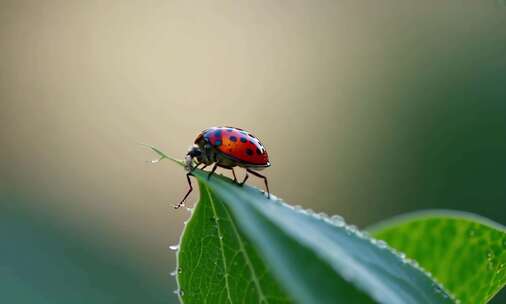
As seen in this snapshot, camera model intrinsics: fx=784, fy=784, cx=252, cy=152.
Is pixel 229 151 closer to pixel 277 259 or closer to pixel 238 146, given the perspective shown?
pixel 238 146

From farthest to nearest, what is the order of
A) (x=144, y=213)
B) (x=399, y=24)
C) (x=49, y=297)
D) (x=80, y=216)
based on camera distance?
(x=399, y=24)
(x=144, y=213)
(x=80, y=216)
(x=49, y=297)

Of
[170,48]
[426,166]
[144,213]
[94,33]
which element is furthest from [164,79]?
[426,166]

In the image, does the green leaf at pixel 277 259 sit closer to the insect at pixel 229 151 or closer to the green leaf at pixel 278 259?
the green leaf at pixel 278 259

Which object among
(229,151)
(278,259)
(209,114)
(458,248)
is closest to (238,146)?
(229,151)

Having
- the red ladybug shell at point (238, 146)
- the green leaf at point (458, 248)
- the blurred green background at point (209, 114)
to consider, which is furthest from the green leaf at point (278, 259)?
the blurred green background at point (209, 114)

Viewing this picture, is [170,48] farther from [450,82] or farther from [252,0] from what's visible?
[450,82]

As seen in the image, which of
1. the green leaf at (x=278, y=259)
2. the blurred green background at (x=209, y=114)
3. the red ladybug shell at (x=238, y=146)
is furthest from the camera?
the blurred green background at (x=209, y=114)

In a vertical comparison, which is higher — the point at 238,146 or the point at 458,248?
the point at 238,146
